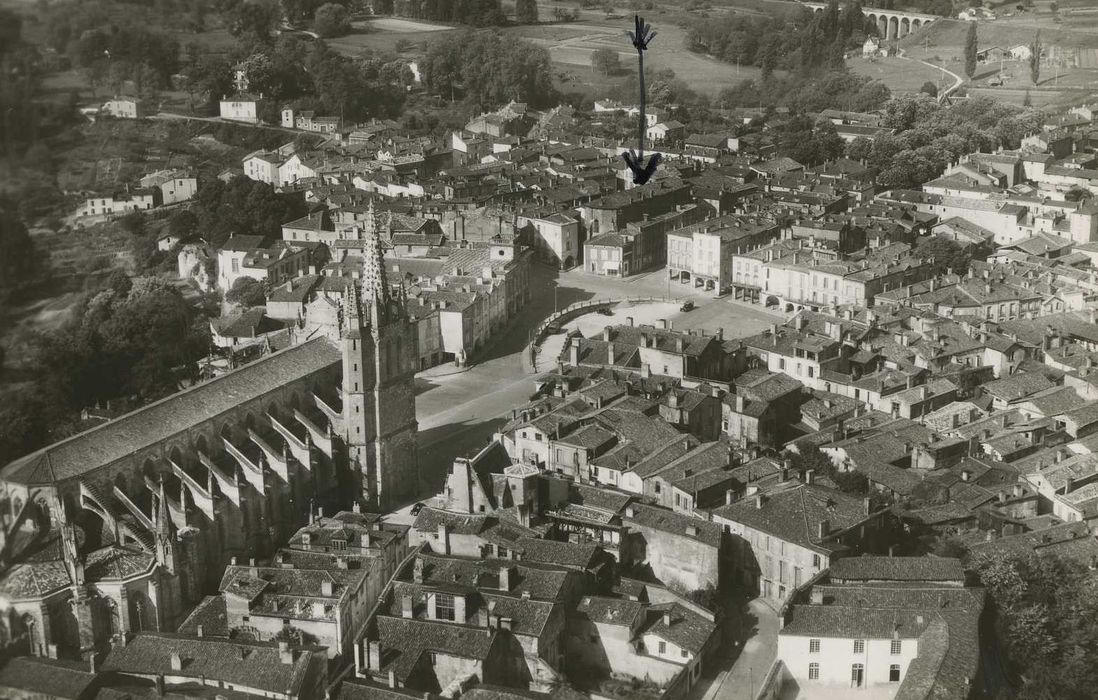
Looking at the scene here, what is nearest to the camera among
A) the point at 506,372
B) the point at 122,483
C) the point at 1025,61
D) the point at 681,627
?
the point at 681,627

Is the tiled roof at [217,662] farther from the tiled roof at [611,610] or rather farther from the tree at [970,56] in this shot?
the tree at [970,56]

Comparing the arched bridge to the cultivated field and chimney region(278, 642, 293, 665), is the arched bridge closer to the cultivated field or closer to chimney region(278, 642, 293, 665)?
the cultivated field

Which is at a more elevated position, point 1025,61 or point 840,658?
point 1025,61

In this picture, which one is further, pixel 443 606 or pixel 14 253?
pixel 443 606

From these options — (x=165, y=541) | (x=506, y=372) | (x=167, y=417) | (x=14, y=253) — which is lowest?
(x=506, y=372)

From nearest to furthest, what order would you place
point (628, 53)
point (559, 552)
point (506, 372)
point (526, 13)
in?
point (559, 552) < point (506, 372) < point (628, 53) < point (526, 13)

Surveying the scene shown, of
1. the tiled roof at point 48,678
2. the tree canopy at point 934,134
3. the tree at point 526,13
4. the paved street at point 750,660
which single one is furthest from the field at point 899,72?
the tiled roof at point 48,678

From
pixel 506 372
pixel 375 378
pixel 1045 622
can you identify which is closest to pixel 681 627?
pixel 1045 622

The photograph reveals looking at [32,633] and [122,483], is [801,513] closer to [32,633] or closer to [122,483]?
[122,483]
